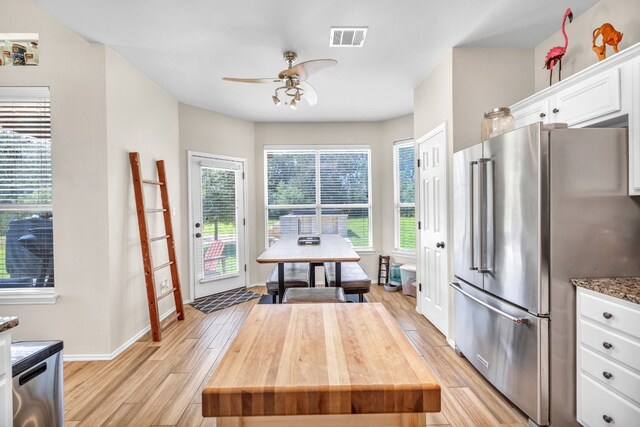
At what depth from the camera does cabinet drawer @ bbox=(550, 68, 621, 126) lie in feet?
5.95

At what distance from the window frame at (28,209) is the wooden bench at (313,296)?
2.00m

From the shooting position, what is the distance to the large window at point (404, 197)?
15.9ft

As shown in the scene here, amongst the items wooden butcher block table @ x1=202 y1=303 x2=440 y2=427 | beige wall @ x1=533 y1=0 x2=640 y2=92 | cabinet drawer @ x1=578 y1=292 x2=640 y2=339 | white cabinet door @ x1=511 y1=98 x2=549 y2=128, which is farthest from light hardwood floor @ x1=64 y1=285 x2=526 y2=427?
beige wall @ x1=533 y1=0 x2=640 y2=92

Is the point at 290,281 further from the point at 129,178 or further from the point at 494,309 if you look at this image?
the point at 129,178

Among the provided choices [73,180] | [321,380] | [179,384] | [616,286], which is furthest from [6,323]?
[616,286]

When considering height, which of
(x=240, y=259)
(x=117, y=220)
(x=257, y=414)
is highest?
(x=117, y=220)

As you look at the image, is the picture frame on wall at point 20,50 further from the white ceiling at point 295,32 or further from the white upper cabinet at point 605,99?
the white upper cabinet at point 605,99

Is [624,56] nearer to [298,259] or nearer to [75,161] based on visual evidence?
[298,259]

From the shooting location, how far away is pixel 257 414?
0.68 m

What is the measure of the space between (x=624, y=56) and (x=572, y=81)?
1.09 feet

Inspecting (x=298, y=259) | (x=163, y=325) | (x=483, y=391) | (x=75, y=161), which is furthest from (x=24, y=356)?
(x=483, y=391)

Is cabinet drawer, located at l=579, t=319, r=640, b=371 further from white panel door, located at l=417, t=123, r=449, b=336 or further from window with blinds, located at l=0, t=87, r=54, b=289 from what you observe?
window with blinds, located at l=0, t=87, r=54, b=289

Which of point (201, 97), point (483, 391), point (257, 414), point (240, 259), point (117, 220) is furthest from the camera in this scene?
point (240, 259)

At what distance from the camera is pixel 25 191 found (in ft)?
9.19
